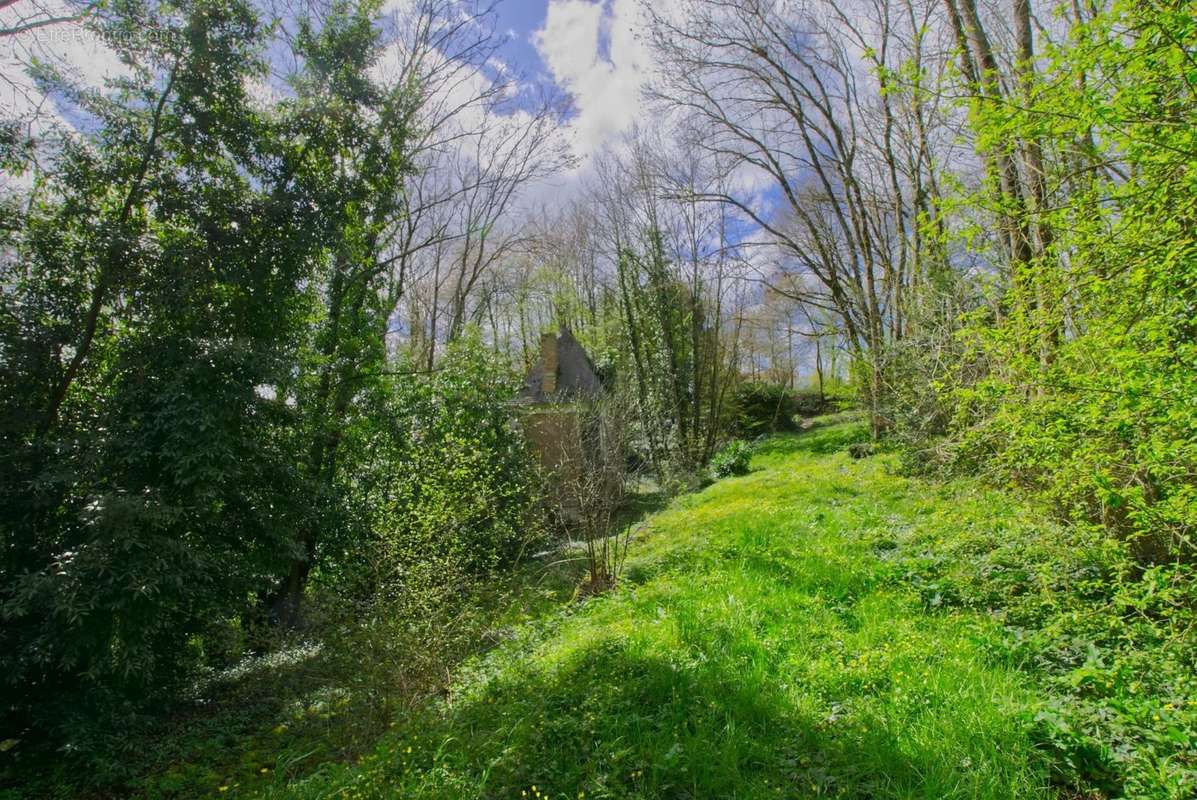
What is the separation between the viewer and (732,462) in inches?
548

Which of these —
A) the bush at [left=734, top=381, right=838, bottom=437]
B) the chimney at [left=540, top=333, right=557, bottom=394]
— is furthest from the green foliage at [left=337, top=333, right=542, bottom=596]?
the bush at [left=734, top=381, right=838, bottom=437]

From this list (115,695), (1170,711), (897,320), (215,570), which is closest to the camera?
(1170,711)

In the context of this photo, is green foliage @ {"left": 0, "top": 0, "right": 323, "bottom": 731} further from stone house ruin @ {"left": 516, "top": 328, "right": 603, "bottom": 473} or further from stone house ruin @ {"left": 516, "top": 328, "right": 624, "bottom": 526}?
stone house ruin @ {"left": 516, "top": 328, "right": 603, "bottom": 473}

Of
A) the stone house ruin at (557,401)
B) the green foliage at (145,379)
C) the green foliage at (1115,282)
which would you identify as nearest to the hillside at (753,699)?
the green foliage at (1115,282)

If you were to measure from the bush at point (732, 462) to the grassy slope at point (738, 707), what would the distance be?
28.1 ft

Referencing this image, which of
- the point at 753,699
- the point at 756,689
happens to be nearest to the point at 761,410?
the point at 756,689

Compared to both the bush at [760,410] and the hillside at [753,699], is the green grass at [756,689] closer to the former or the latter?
the hillside at [753,699]

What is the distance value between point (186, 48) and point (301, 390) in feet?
13.3

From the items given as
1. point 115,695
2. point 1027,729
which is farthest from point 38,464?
point 1027,729

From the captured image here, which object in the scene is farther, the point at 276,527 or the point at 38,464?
the point at 276,527

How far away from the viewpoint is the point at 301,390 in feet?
24.1

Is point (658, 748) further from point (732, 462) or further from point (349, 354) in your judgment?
point (732, 462)

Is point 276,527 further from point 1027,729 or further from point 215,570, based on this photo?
point 1027,729

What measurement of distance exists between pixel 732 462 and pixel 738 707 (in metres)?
11.1
